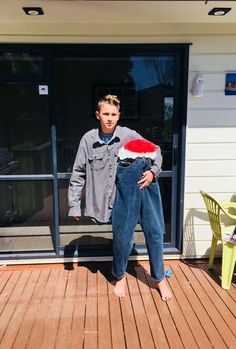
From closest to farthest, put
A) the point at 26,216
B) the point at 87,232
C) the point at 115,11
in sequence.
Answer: the point at 115,11 < the point at 26,216 < the point at 87,232

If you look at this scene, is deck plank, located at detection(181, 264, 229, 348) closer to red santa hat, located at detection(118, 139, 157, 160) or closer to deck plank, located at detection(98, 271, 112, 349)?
deck plank, located at detection(98, 271, 112, 349)

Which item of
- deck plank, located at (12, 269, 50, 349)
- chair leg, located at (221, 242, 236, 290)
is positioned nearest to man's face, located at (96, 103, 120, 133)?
chair leg, located at (221, 242, 236, 290)

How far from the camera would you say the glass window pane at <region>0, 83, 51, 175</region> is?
3016 mm

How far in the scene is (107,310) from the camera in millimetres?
2504

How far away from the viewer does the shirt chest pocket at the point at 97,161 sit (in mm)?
2633

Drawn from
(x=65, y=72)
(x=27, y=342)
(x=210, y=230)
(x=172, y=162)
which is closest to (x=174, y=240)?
(x=210, y=230)

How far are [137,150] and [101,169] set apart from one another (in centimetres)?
32

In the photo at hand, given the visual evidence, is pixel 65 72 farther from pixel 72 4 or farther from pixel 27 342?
pixel 27 342

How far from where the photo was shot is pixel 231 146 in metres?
3.10

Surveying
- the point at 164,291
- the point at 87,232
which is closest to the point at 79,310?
the point at 164,291

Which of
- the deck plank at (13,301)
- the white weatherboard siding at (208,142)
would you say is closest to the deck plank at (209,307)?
the white weatherboard siding at (208,142)

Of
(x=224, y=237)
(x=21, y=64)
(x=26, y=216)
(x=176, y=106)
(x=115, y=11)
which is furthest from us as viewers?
(x=26, y=216)

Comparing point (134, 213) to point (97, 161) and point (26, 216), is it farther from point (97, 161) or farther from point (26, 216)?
point (26, 216)

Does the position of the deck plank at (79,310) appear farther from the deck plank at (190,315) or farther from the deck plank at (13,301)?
the deck plank at (190,315)
